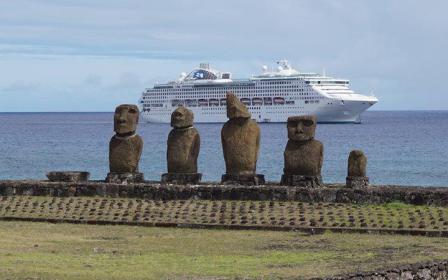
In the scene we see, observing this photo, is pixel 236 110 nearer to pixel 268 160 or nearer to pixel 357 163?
pixel 357 163

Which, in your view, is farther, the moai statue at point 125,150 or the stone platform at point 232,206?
the moai statue at point 125,150

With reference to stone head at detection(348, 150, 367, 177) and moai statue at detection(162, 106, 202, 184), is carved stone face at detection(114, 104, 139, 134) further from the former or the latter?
stone head at detection(348, 150, 367, 177)

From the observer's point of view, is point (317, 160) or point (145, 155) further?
point (145, 155)

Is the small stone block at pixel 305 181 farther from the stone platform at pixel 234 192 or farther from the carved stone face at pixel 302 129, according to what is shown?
the carved stone face at pixel 302 129

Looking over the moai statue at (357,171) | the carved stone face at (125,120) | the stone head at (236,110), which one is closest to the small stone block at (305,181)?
the moai statue at (357,171)

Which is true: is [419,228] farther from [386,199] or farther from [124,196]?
[124,196]

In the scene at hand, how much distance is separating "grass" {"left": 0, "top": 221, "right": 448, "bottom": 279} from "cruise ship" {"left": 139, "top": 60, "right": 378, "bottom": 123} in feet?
303

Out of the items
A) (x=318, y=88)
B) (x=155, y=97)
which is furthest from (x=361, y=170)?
(x=155, y=97)

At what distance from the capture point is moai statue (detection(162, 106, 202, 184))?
2459cm

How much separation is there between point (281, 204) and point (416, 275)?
8926 mm

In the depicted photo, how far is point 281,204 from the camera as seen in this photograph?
22203 millimetres

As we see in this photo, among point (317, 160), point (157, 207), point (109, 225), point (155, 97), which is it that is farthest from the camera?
point (155, 97)

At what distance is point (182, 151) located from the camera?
2466cm

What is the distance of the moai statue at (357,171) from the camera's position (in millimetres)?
23266
